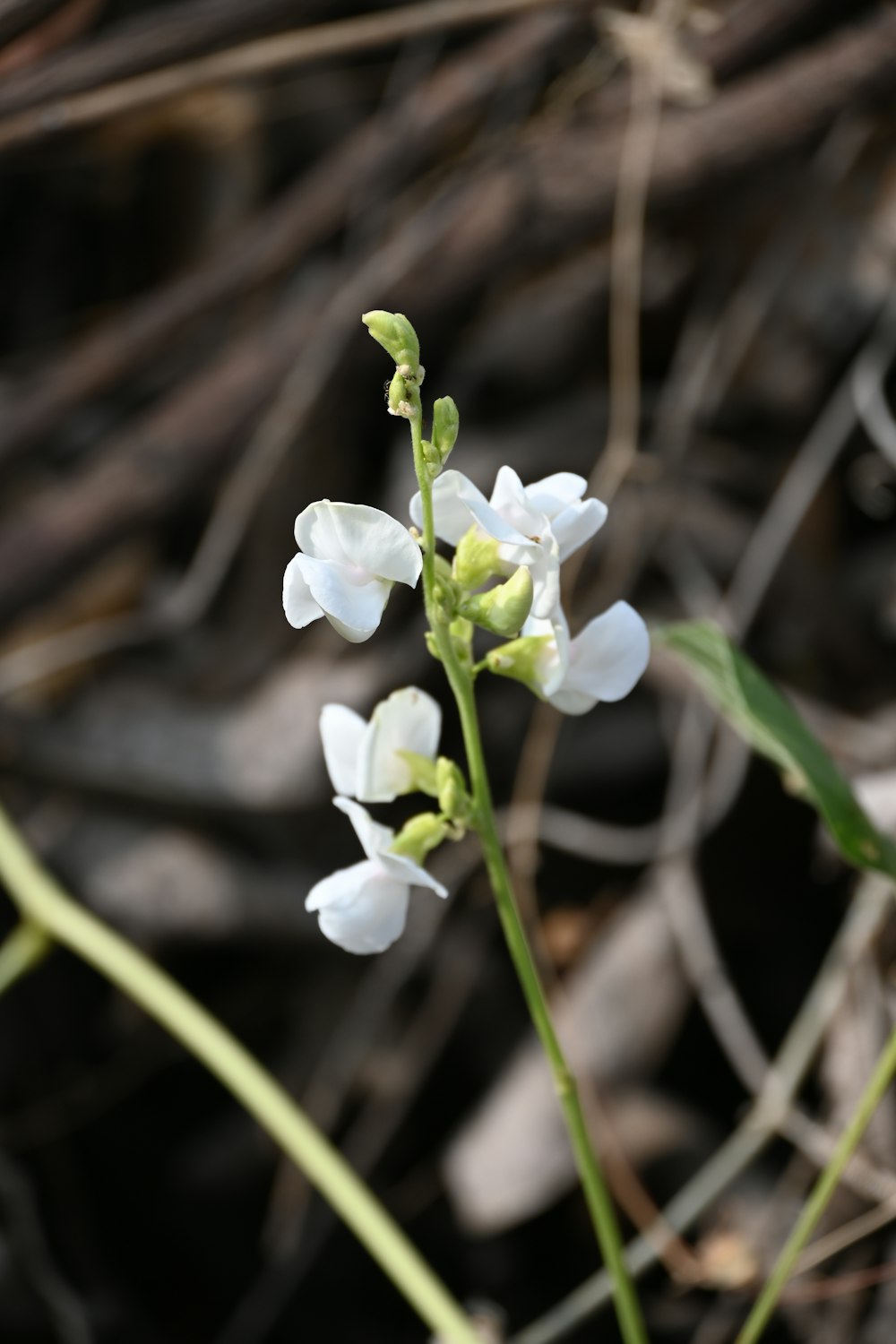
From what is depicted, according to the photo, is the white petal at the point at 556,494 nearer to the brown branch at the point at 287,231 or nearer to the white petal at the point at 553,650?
the white petal at the point at 553,650

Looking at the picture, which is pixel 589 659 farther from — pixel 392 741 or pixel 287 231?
pixel 287 231

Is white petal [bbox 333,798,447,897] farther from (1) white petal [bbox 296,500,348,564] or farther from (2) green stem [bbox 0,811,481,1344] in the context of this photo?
(2) green stem [bbox 0,811,481,1344]

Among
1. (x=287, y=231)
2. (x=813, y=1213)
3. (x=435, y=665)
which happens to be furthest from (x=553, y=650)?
(x=287, y=231)

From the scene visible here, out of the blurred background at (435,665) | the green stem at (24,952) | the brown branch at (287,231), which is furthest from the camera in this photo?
the brown branch at (287,231)

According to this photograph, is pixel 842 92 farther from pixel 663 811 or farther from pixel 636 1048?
pixel 636 1048

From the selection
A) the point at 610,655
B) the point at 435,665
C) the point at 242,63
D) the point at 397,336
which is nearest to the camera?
the point at 397,336

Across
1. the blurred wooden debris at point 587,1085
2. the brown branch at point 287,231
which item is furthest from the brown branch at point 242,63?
the blurred wooden debris at point 587,1085
